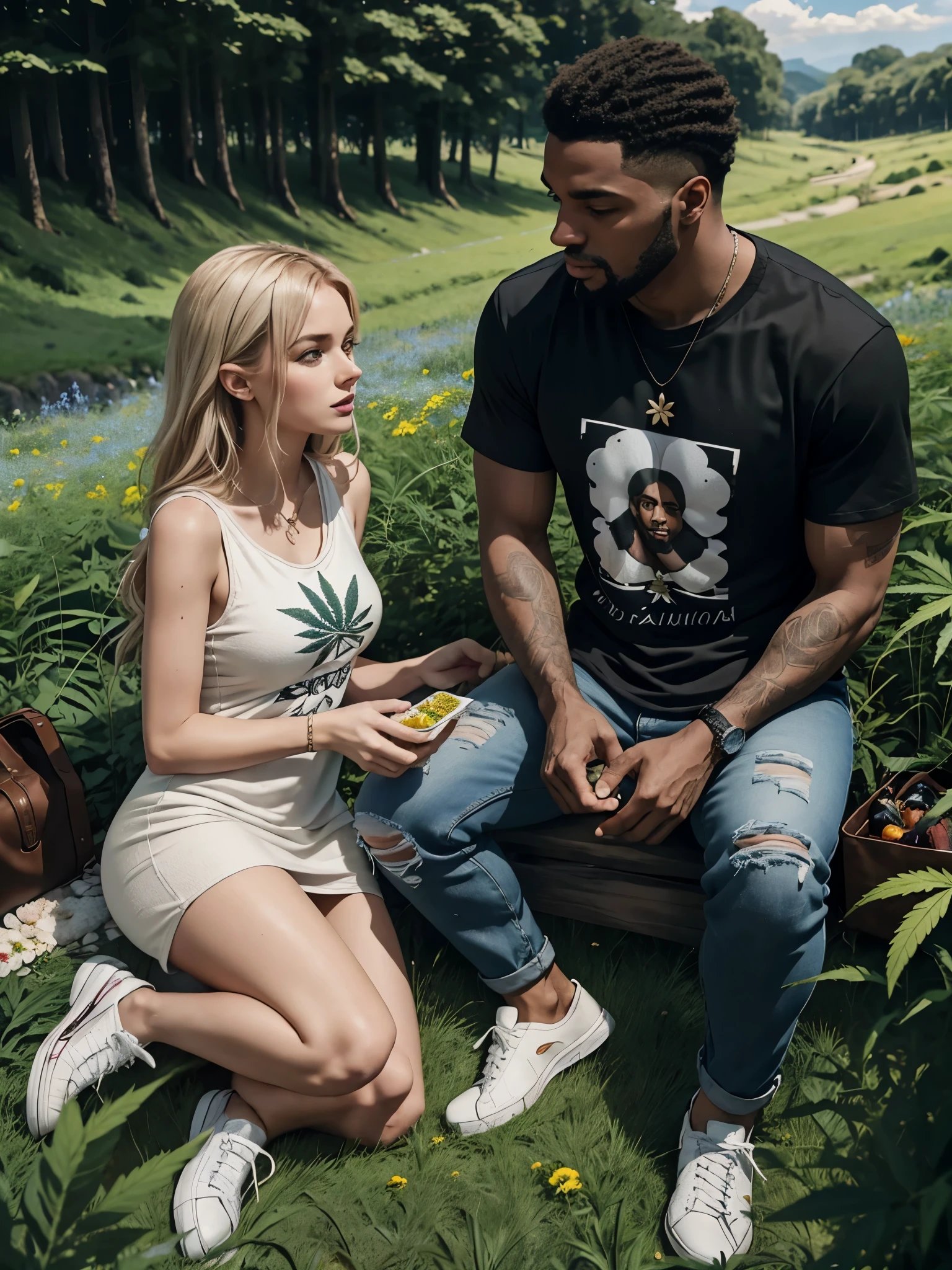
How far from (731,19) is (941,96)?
102cm

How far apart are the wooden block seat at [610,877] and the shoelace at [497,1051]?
0.35 m

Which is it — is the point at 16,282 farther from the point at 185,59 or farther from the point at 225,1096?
the point at 225,1096

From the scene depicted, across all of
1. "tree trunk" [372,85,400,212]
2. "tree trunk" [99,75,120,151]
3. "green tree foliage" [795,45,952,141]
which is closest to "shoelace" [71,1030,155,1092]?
"tree trunk" [99,75,120,151]

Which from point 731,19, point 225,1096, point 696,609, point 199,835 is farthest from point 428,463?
point 731,19

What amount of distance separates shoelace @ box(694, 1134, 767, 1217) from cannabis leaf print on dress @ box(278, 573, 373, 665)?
1261mm

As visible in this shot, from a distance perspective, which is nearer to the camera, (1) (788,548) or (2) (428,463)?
(1) (788,548)

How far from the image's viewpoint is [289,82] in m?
4.98

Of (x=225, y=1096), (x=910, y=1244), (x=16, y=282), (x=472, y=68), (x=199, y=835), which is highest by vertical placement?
(x=472, y=68)

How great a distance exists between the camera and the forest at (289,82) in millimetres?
4434

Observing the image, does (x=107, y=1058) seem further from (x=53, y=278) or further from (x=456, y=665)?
(x=53, y=278)

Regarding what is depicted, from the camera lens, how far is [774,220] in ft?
16.2

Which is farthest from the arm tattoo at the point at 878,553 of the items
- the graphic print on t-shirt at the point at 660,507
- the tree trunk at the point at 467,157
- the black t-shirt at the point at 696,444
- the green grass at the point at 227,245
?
the tree trunk at the point at 467,157

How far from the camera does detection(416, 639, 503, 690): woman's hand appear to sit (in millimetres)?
2680

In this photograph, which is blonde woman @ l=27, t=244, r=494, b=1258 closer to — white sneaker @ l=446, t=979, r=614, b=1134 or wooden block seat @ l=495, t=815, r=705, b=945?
white sneaker @ l=446, t=979, r=614, b=1134
